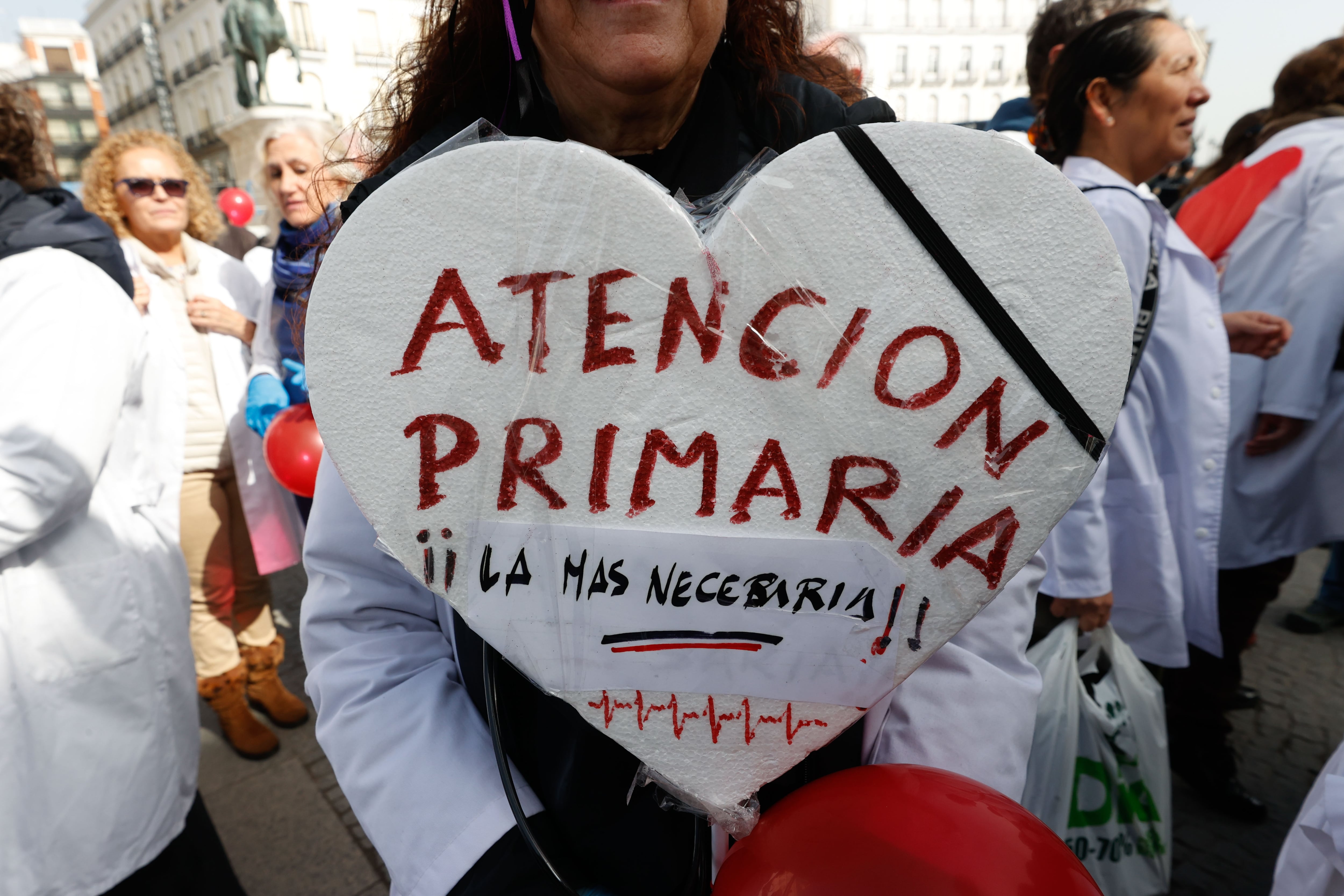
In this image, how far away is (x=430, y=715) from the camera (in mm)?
946

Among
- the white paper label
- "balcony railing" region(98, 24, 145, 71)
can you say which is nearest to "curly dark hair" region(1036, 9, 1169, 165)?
the white paper label

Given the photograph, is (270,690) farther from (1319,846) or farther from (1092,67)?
(1092,67)

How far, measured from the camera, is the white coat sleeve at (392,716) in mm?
899

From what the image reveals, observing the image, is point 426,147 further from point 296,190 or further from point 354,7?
point 354,7

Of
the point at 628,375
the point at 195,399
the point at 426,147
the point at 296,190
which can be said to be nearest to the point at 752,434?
the point at 628,375

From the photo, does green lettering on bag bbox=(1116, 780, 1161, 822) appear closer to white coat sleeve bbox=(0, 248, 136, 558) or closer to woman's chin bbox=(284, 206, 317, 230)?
white coat sleeve bbox=(0, 248, 136, 558)

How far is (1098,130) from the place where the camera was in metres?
2.15

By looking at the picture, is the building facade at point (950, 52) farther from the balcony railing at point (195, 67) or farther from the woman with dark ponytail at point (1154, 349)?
the woman with dark ponytail at point (1154, 349)

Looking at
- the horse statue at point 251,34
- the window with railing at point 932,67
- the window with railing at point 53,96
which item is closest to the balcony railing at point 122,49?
the window with railing at point 53,96

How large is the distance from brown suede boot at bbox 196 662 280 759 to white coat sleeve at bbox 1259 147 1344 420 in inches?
157

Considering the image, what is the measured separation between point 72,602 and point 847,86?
5.96ft

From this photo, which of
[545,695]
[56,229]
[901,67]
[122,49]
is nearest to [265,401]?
[56,229]

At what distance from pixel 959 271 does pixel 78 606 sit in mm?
1864

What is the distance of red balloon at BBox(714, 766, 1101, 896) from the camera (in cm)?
70
